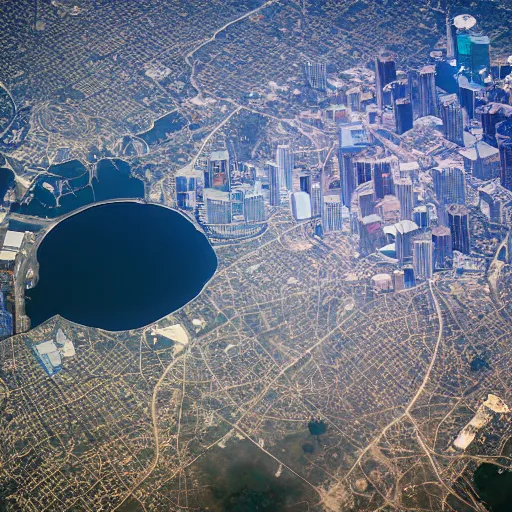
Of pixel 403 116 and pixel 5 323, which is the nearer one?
pixel 5 323

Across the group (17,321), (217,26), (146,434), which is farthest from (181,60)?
(146,434)

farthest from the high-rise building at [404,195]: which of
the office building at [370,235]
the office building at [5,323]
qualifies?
the office building at [5,323]

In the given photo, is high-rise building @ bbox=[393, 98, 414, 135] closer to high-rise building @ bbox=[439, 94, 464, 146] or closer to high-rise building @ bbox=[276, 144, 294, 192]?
high-rise building @ bbox=[439, 94, 464, 146]

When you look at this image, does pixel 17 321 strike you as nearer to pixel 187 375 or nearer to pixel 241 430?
pixel 187 375

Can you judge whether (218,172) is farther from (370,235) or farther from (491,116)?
(491,116)

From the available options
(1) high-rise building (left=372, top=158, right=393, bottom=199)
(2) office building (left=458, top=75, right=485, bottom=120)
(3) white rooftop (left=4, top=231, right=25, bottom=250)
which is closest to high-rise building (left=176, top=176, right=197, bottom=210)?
(3) white rooftop (left=4, top=231, right=25, bottom=250)

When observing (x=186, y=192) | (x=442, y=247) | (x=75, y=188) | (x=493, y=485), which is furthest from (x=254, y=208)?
(x=493, y=485)

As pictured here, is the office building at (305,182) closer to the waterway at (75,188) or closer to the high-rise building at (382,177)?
the high-rise building at (382,177)
